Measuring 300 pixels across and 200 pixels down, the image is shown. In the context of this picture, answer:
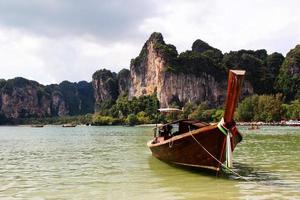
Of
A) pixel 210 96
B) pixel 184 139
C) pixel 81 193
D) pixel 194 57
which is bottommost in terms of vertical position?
pixel 81 193

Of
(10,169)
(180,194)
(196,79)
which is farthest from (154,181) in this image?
(196,79)

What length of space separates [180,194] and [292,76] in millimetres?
148606

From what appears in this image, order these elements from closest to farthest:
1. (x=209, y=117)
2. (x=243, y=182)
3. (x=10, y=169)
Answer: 1. (x=243, y=182)
2. (x=10, y=169)
3. (x=209, y=117)

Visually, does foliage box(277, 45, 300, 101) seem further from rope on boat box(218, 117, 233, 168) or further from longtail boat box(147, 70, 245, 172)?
rope on boat box(218, 117, 233, 168)

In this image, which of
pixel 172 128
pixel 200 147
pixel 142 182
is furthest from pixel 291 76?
pixel 142 182

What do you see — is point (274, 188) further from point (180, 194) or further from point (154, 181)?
point (154, 181)

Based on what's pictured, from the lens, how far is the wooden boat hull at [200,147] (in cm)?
1498

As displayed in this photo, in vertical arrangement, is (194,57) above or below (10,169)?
above

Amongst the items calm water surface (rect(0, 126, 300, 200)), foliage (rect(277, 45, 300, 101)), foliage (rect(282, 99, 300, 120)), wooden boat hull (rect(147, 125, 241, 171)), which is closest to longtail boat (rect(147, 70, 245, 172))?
wooden boat hull (rect(147, 125, 241, 171))

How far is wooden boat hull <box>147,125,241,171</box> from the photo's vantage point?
49.1 ft

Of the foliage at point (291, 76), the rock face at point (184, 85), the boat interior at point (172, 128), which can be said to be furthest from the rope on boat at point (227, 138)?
the rock face at point (184, 85)

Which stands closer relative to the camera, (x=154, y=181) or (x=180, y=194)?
(x=180, y=194)

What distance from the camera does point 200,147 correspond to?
50.7ft

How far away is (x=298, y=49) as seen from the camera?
154875 millimetres
